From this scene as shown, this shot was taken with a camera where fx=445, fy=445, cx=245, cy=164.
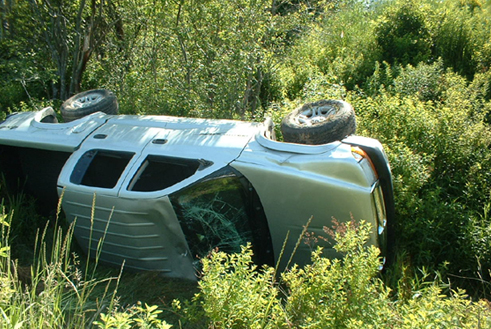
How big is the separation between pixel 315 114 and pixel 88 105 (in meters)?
2.55

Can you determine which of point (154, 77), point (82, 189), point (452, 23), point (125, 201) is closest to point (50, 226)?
point (82, 189)

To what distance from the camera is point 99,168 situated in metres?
4.58

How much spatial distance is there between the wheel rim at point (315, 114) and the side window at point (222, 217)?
102 centimetres

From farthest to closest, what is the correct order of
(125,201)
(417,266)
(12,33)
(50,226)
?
(12,33), (50,226), (417,266), (125,201)

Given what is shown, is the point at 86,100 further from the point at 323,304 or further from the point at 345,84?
the point at 345,84

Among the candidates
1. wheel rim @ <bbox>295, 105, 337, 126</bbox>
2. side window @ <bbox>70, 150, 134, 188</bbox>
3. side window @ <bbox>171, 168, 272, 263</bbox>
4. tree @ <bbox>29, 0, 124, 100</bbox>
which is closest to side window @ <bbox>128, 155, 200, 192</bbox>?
side window @ <bbox>70, 150, 134, 188</bbox>

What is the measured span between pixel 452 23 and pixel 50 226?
8639mm

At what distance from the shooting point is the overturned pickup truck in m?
3.34

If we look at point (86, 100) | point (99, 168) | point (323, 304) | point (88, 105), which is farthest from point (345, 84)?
point (323, 304)

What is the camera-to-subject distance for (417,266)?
13.4 ft

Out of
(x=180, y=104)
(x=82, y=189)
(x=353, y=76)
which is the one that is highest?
(x=82, y=189)

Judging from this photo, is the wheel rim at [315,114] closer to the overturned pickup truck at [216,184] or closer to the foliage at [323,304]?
the overturned pickup truck at [216,184]

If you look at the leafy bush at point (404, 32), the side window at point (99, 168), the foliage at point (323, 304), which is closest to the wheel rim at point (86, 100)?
the side window at point (99, 168)

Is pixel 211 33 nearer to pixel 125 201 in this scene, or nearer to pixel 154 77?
pixel 154 77
